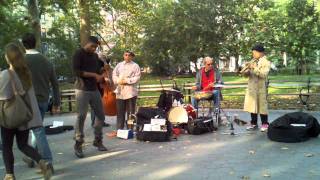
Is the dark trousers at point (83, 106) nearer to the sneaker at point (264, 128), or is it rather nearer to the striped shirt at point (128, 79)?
the striped shirt at point (128, 79)

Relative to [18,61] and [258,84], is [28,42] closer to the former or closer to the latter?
[18,61]

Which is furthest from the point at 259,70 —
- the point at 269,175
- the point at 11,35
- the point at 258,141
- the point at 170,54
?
the point at 170,54

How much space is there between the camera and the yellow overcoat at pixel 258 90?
10.5m

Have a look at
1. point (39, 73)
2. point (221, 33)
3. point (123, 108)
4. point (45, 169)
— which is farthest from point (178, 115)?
point (221, 33)

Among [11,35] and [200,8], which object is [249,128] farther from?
[200,8]

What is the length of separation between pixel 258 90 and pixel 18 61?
570 centimetres

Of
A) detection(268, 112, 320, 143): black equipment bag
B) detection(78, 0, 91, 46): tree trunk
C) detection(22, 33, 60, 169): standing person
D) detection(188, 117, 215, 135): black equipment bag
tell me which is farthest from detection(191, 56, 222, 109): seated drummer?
detection(78, 0, 91, 46): tree trunk

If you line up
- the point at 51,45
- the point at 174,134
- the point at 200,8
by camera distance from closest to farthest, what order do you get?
1. the point at 174,134
2. the point at 51,45
3. the point at 200,8

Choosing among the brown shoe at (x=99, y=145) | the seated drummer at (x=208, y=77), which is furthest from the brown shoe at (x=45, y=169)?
the seated drummer at (x=208, y=77)

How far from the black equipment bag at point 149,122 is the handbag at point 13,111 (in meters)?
3.82

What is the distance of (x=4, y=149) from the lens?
648cm

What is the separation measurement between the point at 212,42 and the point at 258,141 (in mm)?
41405

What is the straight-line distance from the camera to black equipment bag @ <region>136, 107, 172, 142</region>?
975 centimetres

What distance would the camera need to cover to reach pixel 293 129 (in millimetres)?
9297
